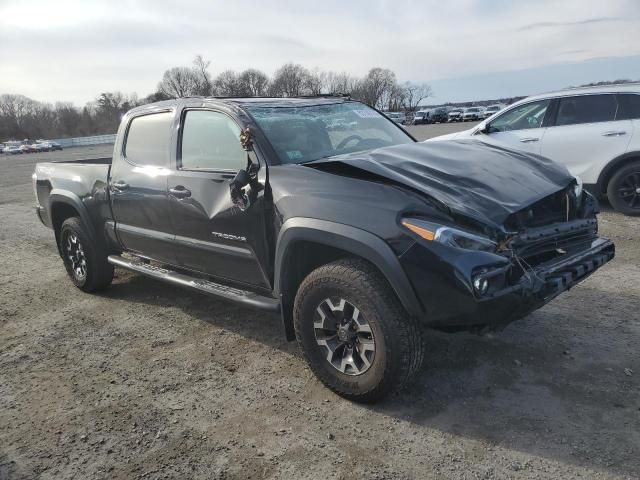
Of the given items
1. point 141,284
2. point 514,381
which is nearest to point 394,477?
point 514,381

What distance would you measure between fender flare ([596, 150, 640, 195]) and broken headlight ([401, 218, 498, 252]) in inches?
214

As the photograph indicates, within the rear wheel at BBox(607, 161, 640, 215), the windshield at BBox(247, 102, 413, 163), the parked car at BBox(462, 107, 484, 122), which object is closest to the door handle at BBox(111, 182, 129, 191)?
the windshield at BBox(247, 102, 413, 163)

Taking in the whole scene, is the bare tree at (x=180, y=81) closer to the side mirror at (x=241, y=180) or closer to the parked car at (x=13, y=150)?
the parked car at (x=13, y=150)

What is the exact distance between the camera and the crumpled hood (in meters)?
3.06

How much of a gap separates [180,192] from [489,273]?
2461 mm

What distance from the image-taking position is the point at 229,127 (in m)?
3.95

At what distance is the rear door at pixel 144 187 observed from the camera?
4410 mm

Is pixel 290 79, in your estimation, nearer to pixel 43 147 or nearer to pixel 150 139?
pixel 43 147

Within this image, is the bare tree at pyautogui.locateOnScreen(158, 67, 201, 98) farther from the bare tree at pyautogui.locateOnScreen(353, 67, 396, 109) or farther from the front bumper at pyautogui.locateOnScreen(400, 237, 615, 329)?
the front bumper at pyautogui.locateOnScreen(400, 237, 615, 329)

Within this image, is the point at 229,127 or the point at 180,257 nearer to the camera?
the point at 229,127

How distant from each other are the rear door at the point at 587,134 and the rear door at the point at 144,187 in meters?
5.65

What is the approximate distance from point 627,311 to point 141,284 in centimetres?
478

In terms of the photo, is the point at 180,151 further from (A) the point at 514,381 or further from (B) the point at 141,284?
(A) the point at 514,381

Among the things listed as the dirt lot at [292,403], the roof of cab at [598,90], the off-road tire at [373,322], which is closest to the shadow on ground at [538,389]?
the dirt lot at [292,403]
